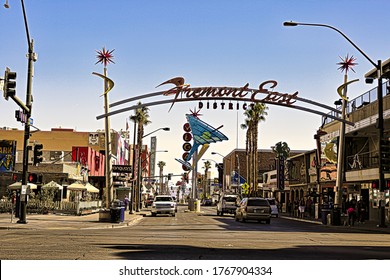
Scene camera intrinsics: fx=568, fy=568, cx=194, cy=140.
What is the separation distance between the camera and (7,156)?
5647 cm

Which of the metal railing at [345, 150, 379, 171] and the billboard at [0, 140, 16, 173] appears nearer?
the metal railing at [345, 150, 379, 171]

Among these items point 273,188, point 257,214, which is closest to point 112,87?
point 257,214

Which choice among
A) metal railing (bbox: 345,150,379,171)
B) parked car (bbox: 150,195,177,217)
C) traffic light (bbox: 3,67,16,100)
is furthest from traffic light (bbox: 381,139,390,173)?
parked car (bbox: 150,195,177,217)

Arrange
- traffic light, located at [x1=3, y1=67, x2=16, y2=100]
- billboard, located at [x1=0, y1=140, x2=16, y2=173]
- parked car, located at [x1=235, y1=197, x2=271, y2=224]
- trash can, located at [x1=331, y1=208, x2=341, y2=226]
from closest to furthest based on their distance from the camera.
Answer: traffic light, located at [x1=3, y1=67, x2=16, y2=100], trash can, located at [x1=331, y1=208, x2=341, y2=226], parked car, located at [x1=235, y1=197, x2=271, y2=224], billboard, located at [x1=0, y1=140, x2=16, y2=173]

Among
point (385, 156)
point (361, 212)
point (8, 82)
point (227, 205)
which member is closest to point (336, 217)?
point (361, 212)

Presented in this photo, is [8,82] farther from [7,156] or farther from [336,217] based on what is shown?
[7,156]

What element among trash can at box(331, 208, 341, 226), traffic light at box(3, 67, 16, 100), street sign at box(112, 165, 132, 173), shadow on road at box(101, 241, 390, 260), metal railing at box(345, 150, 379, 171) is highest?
traffic light at box(3, 67, 16, 100)

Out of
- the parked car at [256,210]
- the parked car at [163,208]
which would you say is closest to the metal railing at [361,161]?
the parked car at [256,210]

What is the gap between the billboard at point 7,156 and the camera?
183ft

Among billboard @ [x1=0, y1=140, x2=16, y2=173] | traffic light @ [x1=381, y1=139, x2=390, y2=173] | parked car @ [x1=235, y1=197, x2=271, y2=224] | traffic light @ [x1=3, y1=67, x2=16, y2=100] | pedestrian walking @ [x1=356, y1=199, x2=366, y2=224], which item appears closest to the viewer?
traffic light @ [x1=3, y1=67, x2=16, y2=100]

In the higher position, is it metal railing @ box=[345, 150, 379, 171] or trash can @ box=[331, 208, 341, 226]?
metal railing @ box=[345, 150, 379, 171]

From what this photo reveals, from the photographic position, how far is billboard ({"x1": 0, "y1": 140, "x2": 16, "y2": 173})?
55.9m

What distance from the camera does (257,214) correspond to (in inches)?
1531

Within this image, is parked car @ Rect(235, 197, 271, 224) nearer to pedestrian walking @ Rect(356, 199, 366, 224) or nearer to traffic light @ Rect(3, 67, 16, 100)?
pedestrian walking @ Rect(356, 199, 366, 224)
